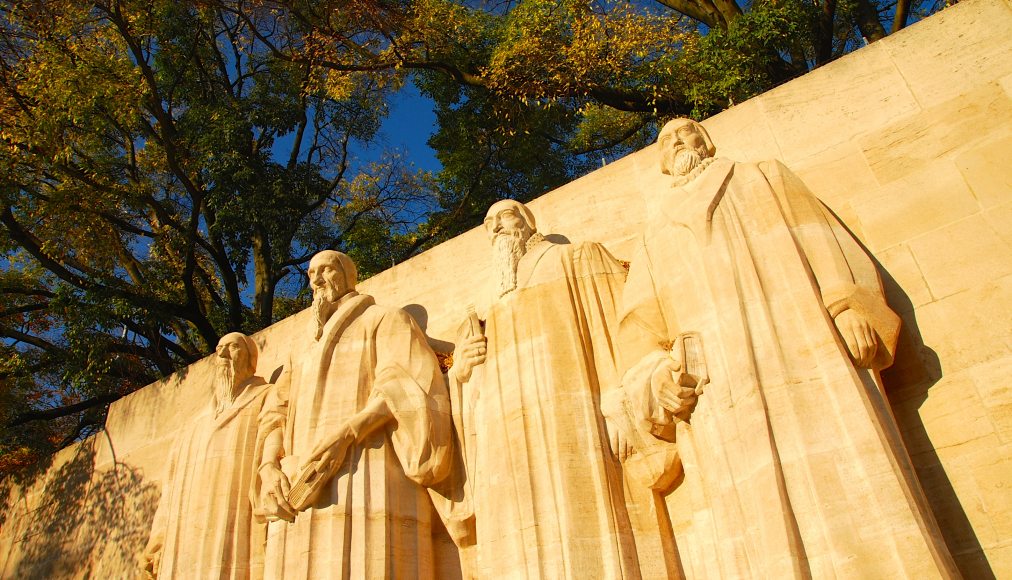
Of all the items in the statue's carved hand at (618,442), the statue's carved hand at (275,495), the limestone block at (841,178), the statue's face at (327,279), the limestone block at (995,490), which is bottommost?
the limestone block at (995,490)

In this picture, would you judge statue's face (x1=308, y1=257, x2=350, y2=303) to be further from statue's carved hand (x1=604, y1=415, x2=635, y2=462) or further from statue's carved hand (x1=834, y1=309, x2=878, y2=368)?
statue's carved hand (x1=834, y1=309, x2=878, y2=368)

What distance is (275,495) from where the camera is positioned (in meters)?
6.75

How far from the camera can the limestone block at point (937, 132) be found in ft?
20.1

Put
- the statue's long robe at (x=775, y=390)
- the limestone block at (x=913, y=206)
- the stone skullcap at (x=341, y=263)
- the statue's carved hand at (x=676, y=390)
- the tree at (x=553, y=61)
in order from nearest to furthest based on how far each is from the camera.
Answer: the statue's long robe at (x=775, y=390) < the statue's carved hand at (x=676, y=390) < the limestone block at (x=913, y=206) < the stone skullcap at (x=341, y=263) < the tree at (x=553, y=61)

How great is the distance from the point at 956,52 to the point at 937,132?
0.72 metres

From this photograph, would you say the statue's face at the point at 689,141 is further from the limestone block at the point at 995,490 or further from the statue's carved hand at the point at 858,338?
the limestone block at the point at 995,490

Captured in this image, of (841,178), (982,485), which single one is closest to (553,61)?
(841,178)

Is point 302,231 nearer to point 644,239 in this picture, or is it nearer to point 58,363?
point 58,363

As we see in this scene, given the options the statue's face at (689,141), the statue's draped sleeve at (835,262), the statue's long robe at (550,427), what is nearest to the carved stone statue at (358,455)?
the statue's long robe at (550,427)

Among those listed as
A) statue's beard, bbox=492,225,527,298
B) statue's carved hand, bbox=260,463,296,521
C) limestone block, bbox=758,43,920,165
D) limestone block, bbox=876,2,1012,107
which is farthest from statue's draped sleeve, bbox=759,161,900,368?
statue's carved hand, bbox=260,463,296,521

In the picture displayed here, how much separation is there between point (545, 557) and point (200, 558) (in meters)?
3.54

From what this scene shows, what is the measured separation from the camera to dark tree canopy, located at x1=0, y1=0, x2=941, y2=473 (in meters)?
12.6

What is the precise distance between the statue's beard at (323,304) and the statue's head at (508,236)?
159 centimetres

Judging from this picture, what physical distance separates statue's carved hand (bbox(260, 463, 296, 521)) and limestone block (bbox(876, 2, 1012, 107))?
555 cm
